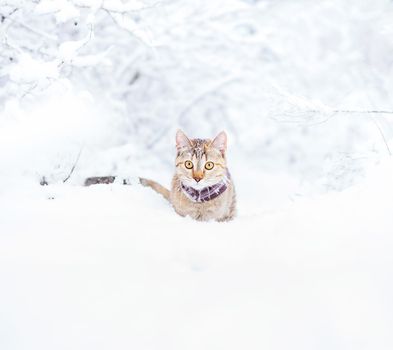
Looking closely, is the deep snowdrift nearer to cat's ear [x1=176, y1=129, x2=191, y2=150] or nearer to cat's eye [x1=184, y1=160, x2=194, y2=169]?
cat's eye [x1=184, y1=160, x2=194, y2=169]

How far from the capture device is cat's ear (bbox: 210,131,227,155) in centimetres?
333

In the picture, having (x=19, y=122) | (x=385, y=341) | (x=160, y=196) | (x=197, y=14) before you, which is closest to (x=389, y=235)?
(x=385, y=341)

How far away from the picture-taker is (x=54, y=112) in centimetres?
426

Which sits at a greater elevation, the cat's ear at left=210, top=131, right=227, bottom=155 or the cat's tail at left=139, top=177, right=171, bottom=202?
the cat's ear at left=210, top=131, right=227, bottom=155

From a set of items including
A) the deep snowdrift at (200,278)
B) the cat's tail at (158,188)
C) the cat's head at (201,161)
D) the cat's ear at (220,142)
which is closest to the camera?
the deep snowdrift at (200,278)

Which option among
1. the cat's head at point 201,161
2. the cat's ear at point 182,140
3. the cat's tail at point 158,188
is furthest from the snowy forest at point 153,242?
the cat's ear at point 182,140

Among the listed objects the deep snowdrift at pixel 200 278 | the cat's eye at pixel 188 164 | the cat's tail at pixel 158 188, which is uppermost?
the deep snowdrift at pixel 200 278

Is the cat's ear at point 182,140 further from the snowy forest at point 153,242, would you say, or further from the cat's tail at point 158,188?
the cat's tail at point 158,188

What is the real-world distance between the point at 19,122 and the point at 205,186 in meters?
1.68

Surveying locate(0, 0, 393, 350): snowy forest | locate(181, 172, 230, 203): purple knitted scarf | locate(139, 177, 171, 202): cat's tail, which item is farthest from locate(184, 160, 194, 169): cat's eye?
locate(139, 177, 171, 202): cat's tail

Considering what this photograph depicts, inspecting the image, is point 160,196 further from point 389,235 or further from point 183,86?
point 183,86

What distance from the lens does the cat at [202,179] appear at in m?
3.24

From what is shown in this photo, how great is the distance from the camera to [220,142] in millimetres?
3357

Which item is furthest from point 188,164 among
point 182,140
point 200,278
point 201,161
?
point 200,278
